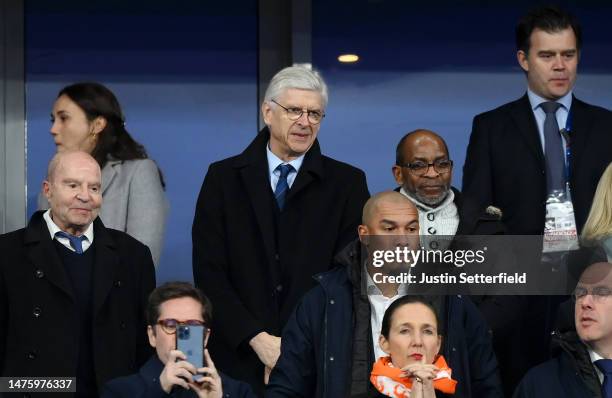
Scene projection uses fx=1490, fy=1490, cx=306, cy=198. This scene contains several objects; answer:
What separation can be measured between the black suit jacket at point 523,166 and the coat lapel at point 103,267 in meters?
1.60

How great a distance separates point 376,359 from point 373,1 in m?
3.20

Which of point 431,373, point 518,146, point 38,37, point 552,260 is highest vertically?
point 38,37

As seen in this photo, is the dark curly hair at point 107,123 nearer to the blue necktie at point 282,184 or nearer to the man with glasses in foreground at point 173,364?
the blue necktie at point 282,184

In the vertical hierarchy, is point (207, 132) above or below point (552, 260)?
above

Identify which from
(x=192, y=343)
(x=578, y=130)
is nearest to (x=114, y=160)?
(x=192, y=343)

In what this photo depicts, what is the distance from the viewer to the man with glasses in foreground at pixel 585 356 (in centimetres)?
A: 559

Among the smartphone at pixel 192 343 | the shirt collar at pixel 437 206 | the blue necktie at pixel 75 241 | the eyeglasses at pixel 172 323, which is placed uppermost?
the shirt collar at pixel 437 206

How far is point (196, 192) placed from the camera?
824 cm

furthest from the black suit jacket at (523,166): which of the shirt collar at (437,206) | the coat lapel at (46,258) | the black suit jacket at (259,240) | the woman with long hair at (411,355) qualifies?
the coat lapel at (46,258)

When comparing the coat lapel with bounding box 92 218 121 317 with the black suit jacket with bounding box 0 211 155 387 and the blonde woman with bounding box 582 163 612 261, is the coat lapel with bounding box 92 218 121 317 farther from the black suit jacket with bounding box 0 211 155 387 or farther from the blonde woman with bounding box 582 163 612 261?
the blonde woman with bounding box 582 163 612 261

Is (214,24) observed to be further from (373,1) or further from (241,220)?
(241,220)

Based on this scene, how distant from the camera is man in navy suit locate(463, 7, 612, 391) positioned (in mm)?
6590

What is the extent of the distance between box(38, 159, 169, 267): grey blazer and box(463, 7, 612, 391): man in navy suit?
1.39 meters

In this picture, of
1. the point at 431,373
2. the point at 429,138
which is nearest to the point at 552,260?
the point at 429,138
